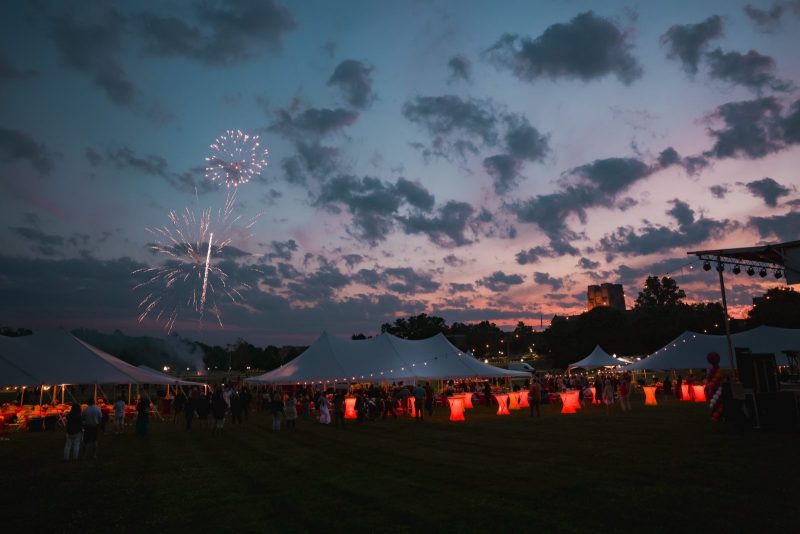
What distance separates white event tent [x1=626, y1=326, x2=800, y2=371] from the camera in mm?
29531

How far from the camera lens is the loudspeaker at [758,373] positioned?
41.9ft

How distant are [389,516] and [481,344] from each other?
3945 inches

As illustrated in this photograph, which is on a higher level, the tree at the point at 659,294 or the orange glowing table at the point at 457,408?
the tree at the point at 659,294

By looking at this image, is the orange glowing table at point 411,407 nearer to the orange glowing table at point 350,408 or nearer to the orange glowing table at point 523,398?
the orange glowing table at point 350,408

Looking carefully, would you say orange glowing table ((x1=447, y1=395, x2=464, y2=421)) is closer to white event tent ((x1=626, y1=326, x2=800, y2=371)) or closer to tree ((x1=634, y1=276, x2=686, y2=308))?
white event tent ((x1=626, y1=326, x2=800, y2=371))

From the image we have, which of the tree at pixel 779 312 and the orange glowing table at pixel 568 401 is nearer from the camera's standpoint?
the orange glowing table at pixel 568 401

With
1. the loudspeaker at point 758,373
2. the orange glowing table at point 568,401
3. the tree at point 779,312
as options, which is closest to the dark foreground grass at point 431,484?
the loudspeaker at point 758,373

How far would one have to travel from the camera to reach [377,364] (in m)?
26.9

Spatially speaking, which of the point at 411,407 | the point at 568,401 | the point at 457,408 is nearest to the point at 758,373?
the point at 568,401

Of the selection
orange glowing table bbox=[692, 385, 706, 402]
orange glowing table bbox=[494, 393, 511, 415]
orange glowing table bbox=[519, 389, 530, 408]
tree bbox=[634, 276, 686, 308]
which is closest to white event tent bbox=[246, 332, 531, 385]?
orange glowing table bbox=[519, 389, 530, 408]

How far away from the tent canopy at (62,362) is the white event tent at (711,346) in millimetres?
26739

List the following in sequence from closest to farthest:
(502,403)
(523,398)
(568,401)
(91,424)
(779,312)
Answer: (91,424) → (568,401) → (502,403) → (523,398) → (779,312)

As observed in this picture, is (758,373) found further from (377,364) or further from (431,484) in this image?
(377,364)

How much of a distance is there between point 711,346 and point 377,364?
19024 mm
